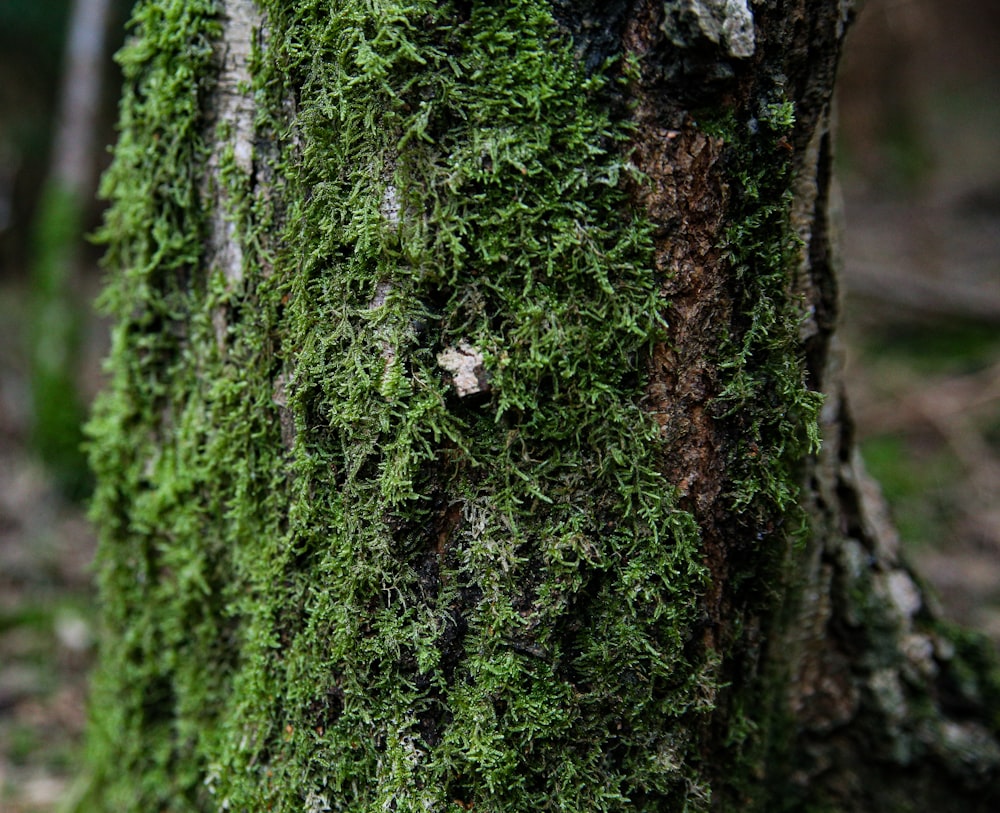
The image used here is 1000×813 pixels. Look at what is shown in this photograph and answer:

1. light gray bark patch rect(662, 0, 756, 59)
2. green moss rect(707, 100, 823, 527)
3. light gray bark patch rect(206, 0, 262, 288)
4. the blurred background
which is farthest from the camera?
the blurred background

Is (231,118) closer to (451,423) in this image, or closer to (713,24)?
(451,423)

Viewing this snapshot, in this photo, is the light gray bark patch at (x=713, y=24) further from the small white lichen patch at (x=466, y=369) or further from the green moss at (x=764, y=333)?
the small white lichen patch at (x=466, y=369)

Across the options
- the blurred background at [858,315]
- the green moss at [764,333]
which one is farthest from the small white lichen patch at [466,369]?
the blurred background at [858,315]

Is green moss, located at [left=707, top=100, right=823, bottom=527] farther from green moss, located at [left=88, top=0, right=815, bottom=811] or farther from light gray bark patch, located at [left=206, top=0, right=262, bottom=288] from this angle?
light gray bark patch, located at [left=206, top=0, right=262, bottom=288]

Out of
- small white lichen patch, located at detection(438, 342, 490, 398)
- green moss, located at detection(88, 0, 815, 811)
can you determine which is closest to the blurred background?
green moss, located at detection(88, 0, 815, 811)

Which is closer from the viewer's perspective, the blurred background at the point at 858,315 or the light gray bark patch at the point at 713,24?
the light gray bark patch at the point at 713,24

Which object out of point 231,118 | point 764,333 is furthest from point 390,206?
point 764,333
